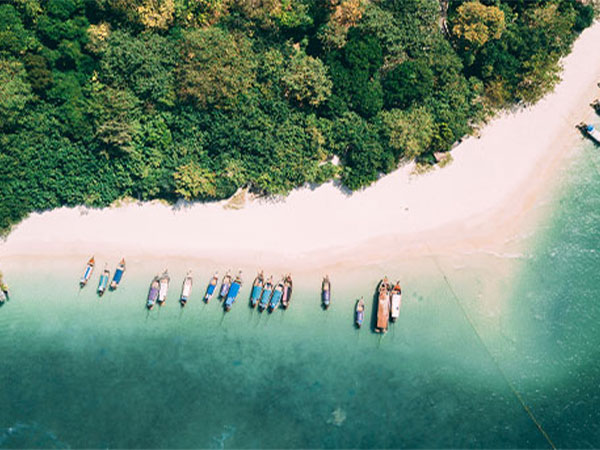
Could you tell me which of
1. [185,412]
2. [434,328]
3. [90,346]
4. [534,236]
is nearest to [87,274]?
[90,346]

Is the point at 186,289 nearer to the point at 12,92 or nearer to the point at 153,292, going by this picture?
the point at 153,292

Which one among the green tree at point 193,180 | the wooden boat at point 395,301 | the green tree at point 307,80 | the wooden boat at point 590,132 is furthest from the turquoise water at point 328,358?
the green tree at point 307,80

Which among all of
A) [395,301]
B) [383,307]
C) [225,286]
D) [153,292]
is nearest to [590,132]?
[395,301]

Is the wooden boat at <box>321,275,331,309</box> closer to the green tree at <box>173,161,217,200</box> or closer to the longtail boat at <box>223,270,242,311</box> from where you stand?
the longtail boat at <box>223,270,242,311</box>

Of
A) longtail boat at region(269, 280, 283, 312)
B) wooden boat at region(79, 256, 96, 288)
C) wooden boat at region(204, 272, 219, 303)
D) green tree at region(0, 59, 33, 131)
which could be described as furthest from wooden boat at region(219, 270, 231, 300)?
green tree at region(0, 59, 33, 131)

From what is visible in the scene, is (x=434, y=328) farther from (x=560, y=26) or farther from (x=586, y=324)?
(x=560, y=26)

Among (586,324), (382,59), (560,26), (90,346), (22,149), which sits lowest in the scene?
(90,346)
